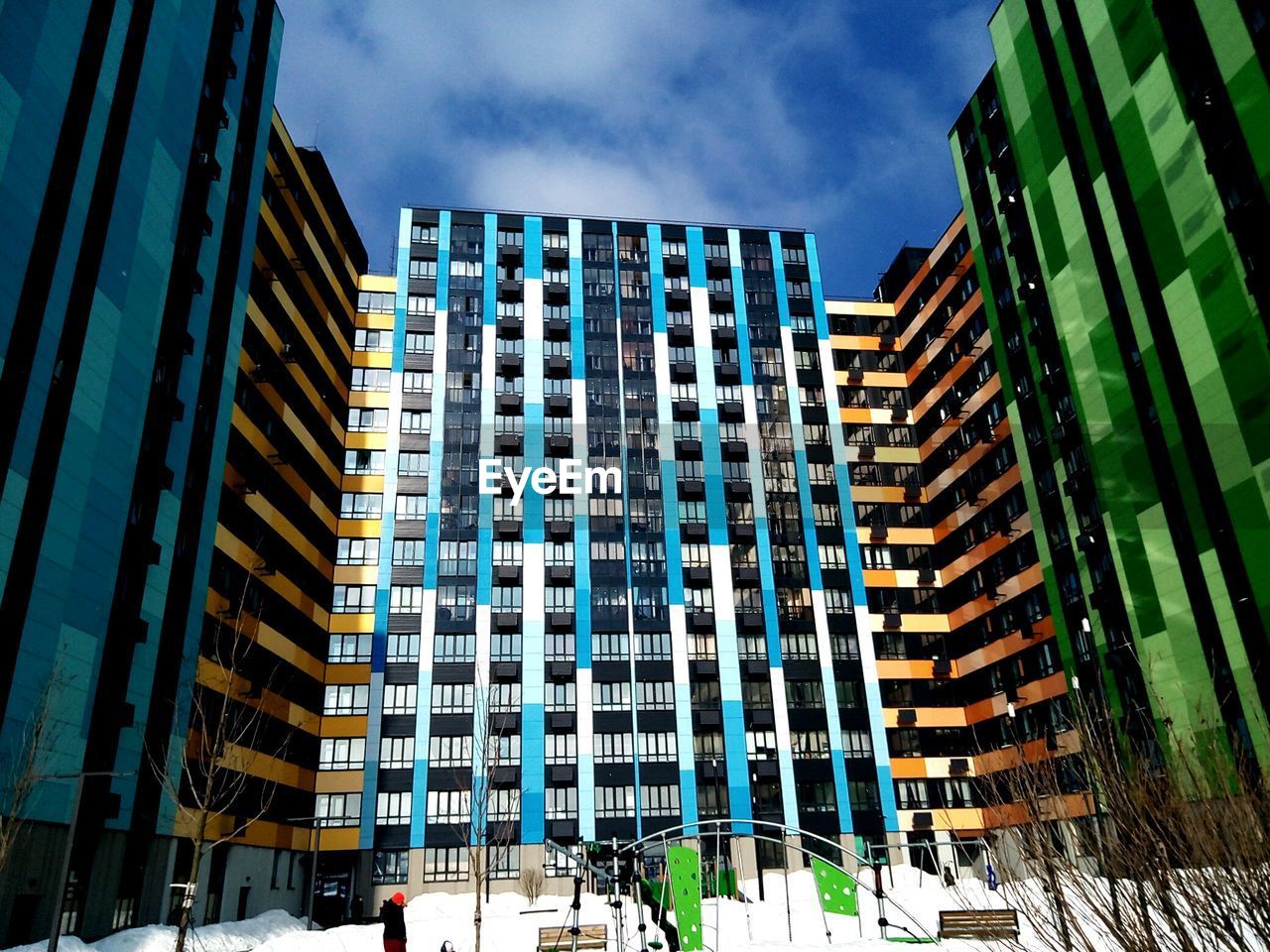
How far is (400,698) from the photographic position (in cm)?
6788

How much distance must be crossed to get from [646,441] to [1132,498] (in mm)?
38707

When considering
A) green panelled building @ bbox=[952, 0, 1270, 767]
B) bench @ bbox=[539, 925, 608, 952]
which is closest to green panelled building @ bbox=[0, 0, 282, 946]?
bench @ bbox=[539, 925, 608, 952]

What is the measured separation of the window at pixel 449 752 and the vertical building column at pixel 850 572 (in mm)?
26991

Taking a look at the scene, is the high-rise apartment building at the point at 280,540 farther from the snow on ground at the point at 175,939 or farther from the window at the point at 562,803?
the window at the point at 562,803

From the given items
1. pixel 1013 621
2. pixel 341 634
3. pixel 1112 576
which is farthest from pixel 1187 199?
pixel 341 634

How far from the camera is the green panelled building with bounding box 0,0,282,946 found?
35.1 meters

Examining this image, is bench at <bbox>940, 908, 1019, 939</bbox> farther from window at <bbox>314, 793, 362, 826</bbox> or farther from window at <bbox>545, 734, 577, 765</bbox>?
window at <bbox>314, 793, 362, 826</bbox>

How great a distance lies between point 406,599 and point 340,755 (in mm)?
11814

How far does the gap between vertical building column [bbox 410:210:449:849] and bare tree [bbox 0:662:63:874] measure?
3360 centimetres

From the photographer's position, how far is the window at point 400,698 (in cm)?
6750

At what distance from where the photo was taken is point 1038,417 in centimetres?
6056

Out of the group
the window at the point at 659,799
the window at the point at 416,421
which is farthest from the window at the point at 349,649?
the window at the point at 659,799

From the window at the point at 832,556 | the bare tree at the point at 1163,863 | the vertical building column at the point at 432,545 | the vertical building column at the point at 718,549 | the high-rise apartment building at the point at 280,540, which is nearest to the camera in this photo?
the bare tree at the point at 1163,863

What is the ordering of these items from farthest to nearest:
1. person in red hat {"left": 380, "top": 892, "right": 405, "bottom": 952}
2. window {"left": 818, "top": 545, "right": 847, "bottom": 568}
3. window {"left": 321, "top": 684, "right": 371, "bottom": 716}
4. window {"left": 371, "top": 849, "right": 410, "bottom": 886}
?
window {"left": 818, "top": 545, "right": 847, "bottom": 568} → window {"left": 321, "top": 684, "right": 371, "bottom": 716} → window {"left": 371, "top": 849, "right": 410, "bottom": 886} → person in red hat {"left": 380, "top": 892, "right": 405, "bottom": 952}
